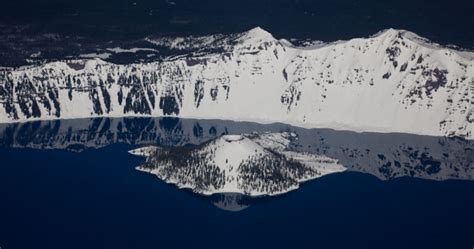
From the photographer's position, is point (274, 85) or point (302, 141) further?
point (274, 85)

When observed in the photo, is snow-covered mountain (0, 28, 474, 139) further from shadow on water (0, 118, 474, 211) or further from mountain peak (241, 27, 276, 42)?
shadow on water (0, 118, 474, 211)

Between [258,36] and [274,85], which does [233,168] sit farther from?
[258,36]

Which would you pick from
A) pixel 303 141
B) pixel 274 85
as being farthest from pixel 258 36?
pixel 303 141

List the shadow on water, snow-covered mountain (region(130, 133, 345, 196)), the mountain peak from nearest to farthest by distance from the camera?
snow-covered mountain (region(130, 133, 345, 196)) → the shadow on water → the mountain peak

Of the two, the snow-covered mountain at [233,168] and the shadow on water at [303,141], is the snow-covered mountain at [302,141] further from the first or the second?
the snow-covered mountain at [233,168]

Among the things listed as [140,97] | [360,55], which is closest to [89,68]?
[140,97]

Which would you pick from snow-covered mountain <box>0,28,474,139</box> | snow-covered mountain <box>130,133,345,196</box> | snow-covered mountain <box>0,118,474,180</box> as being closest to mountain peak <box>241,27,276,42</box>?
snow-covered mountain <box>0,28,474,139</box>
